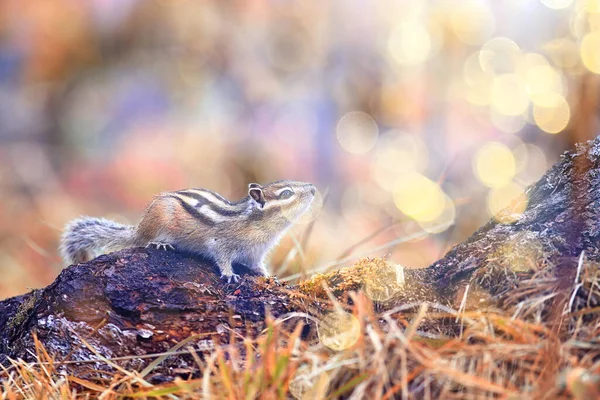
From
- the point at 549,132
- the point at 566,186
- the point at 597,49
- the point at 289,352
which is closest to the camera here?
the point at 289,352

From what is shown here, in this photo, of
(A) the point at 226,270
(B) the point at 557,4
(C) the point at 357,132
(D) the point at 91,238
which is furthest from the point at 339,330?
(C) the point at 357,132

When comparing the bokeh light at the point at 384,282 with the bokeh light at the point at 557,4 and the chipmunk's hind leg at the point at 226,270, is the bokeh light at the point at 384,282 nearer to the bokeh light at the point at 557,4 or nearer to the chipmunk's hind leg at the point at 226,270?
the chipmunk's hind leg at the point at 226,270

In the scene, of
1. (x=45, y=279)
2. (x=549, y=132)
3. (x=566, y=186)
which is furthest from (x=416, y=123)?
(x=566, y=186)

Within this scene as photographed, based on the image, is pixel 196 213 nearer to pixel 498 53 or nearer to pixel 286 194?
pixel 286 194

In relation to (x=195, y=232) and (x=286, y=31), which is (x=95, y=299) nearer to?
(x=195, y=232)

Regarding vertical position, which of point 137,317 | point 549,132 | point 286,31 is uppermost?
point 286,31

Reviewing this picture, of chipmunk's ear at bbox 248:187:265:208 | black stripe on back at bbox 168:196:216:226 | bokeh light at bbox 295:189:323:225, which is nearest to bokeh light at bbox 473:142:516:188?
bokeh light at bbox 295:189:323:225

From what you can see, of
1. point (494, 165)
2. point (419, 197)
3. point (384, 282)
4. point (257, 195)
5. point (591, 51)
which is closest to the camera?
point (384, 282)

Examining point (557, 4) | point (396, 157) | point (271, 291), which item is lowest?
point (396, 157)
